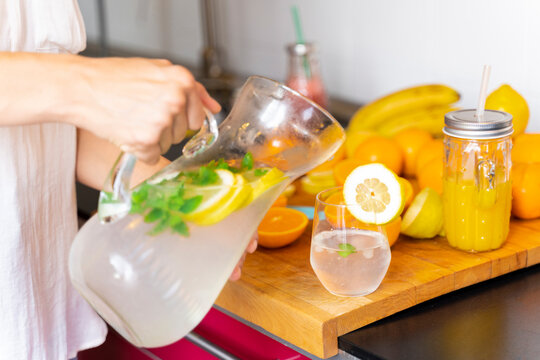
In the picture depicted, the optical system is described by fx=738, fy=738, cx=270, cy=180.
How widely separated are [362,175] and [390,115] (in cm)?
59

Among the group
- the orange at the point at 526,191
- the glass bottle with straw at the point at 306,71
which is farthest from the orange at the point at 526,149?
the glass bottle with straw at the point at 306,71

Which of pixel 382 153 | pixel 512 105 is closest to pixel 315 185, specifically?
pixel 382 153

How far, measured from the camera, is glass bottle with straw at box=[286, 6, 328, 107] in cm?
175

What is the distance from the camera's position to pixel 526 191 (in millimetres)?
1080

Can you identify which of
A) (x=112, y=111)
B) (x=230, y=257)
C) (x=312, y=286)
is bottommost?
(x=312, y=286)

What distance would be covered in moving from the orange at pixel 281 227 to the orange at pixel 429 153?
249 millimetres

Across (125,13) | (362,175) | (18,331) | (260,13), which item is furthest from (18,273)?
(125,13)

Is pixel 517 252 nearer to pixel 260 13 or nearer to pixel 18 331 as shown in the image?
pixel 18 331

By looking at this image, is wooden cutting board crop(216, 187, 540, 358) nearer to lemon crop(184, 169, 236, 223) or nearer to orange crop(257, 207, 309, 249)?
orange crop(257, 207, 309, 249)

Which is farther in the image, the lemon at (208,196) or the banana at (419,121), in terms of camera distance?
the banana at (419,121)

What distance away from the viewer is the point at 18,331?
3.02ft

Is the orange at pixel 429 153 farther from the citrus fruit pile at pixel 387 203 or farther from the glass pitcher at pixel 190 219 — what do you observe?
the glass pitcher at pixel 190 219

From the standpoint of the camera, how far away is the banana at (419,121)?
1.43 m

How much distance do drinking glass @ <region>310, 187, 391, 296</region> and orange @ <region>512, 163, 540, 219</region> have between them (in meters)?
0.31
